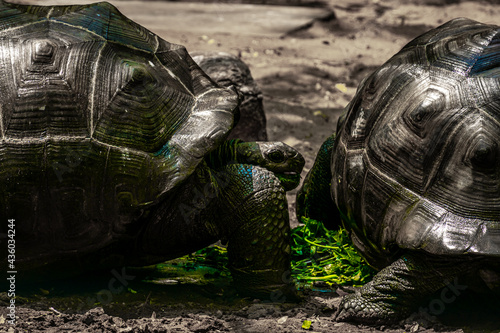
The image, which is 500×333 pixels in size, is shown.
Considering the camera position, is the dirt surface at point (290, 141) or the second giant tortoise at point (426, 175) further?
the dirt surface at point (290, 141)

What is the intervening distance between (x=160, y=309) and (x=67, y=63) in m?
1.29

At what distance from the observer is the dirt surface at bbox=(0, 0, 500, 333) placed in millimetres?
2889

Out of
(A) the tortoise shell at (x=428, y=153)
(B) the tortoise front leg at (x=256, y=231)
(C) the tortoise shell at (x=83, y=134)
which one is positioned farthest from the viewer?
(B) the tortoise front leg at (x=256, y=231)

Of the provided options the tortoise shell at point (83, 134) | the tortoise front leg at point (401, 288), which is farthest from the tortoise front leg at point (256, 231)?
the tortoise front leg at point (401, 288)

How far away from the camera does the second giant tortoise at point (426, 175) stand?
108 inches

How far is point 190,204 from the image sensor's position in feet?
10.1

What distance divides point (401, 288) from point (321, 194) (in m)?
1.11

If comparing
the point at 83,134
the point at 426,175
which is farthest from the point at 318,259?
the point at 83,134

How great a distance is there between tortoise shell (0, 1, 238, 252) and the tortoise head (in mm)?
295

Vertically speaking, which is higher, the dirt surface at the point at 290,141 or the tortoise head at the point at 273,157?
the tortoise head at the point at 273,157

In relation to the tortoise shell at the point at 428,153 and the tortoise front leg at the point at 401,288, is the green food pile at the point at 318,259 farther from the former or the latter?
the tortoise front leg at the point at 401,288

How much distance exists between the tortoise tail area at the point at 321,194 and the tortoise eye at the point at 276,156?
1.57 feet

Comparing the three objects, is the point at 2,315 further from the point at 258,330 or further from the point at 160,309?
the point at 258,330

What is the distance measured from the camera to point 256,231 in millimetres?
3102
